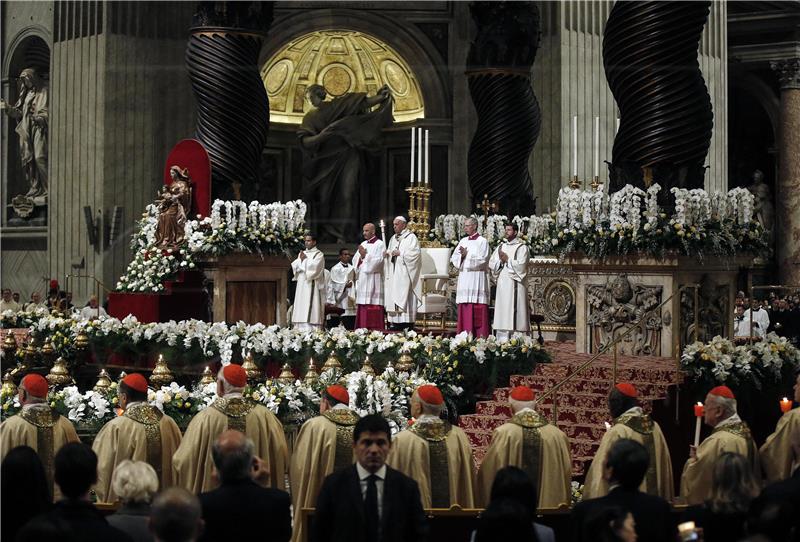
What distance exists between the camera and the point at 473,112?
93.4 feet

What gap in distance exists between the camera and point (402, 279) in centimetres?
1861

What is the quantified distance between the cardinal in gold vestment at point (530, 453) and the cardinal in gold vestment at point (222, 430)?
143cm

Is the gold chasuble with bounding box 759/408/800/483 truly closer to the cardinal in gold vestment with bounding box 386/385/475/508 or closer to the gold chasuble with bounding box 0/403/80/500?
the cardinal in gold vestment with bounding box 386/385/475/508

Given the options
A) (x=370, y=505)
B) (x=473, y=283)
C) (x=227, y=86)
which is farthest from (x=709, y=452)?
(x=227, y=86)

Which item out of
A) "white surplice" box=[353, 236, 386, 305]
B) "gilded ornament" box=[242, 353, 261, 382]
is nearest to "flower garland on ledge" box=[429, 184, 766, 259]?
"white surplice" box=[353, 236, 386, 305]

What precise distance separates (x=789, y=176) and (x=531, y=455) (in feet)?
84.0

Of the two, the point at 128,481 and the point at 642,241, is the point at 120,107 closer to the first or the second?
the point at 642,241

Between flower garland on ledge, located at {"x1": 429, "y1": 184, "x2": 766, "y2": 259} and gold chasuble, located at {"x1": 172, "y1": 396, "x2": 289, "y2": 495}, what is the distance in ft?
20.7

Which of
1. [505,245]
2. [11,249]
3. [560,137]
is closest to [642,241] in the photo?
[505,245]

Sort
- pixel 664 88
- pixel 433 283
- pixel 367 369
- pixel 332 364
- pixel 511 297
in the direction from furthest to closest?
pixel 433 283
pixel 511 297
pixel 664 88
pixel 332 364
pixel 367 369

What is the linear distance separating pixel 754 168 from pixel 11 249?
18.8 meters

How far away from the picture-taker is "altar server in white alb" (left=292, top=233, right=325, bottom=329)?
19156mm

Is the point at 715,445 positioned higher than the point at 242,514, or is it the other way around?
the point at 715,445

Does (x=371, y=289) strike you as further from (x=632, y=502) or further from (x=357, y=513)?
(x=632, y=502)
